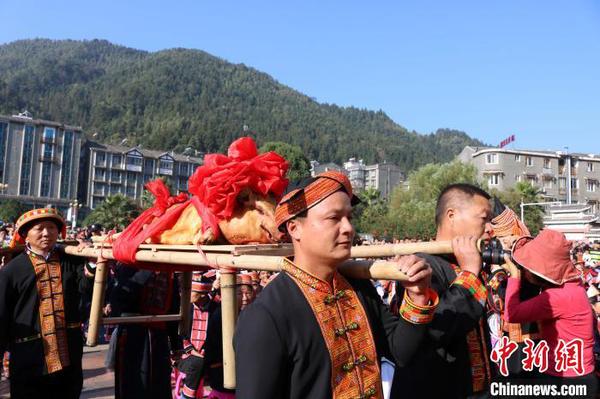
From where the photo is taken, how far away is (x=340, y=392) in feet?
6.71

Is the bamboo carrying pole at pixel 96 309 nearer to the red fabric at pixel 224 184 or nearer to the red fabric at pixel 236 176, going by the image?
the red fabric at pixel 224 184

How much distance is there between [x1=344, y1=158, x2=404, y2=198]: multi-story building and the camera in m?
108

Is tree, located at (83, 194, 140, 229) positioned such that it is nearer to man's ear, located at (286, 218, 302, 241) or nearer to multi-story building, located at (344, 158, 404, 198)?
man's ear, located at (286, 218, 302, 241)

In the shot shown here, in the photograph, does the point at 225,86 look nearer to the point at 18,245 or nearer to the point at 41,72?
the point at 41,72

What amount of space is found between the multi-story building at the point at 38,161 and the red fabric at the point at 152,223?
75.7 m

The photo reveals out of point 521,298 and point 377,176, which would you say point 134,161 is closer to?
Answer: point 377,176

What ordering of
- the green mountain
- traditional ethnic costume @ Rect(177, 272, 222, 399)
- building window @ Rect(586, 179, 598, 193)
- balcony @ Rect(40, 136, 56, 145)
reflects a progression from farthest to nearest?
the green mountain, balcony @ Rect(40, 136, 56, 145), building window @ Rect(586, 179, 598, 193), traditional ethnic costume @ Rect(177, 272, 222, 399)

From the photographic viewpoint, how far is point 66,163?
252 feet

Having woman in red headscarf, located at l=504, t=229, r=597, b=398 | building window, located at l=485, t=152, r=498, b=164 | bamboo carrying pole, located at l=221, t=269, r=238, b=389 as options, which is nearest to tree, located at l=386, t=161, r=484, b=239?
building window, located at l=485, t=152, r=498, b=164

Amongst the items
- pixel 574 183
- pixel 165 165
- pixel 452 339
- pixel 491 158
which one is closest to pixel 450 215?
pixel 452 339

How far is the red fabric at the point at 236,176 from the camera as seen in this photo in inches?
126

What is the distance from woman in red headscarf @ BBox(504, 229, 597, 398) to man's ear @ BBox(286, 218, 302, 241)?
2.05 m

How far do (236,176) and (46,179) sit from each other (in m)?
80.4

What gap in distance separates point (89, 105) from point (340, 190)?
154588mm
